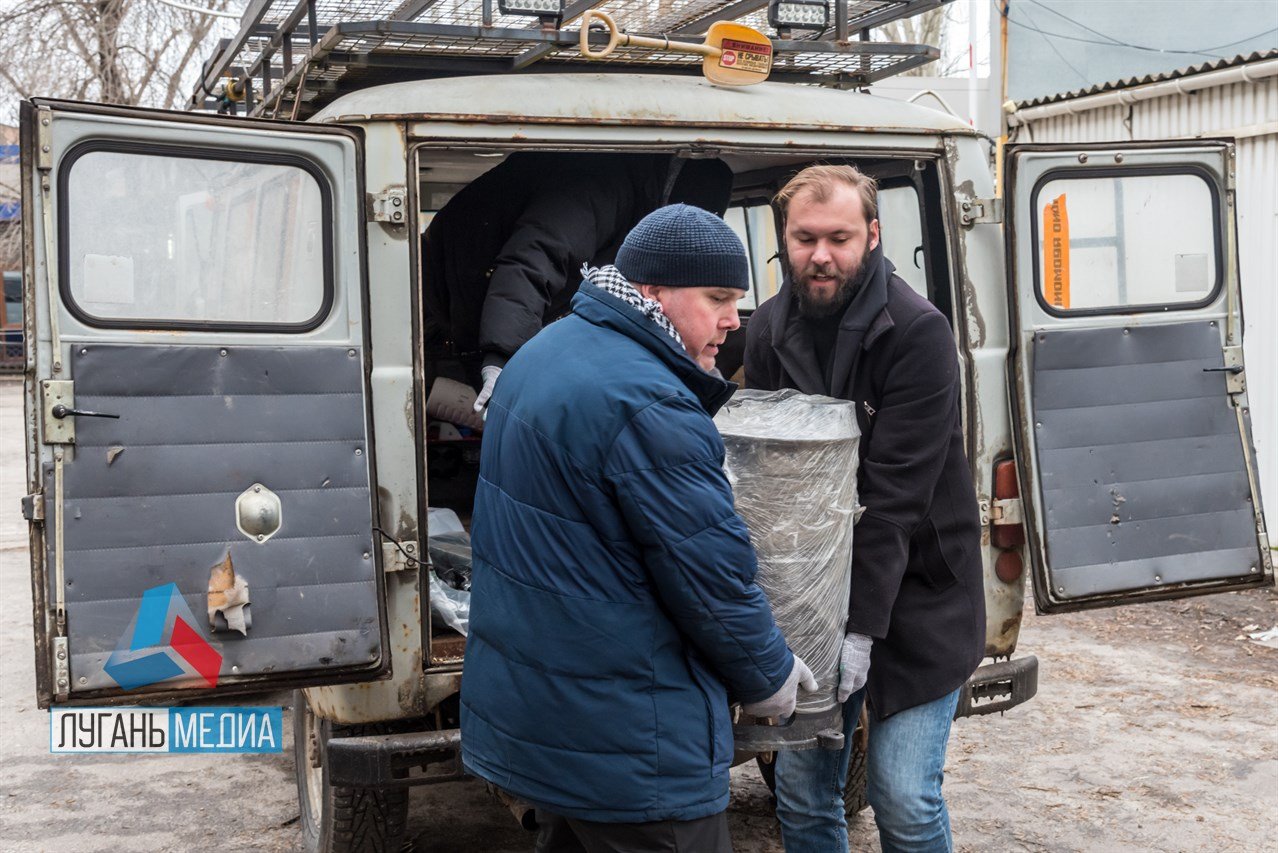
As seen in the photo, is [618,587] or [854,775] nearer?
[618,587]

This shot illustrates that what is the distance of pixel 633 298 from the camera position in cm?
238

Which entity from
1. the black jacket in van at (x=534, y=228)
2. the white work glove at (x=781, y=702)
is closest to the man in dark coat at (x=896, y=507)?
the white work glove at (x=781, y=702)

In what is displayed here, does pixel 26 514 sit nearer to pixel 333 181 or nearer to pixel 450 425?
pixel 333 181

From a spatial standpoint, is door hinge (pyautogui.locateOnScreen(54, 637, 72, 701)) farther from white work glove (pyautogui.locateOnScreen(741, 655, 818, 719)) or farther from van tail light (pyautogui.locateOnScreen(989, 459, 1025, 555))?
van tail light (pyautogui.locateOnScreen(989, 459, 1025, 555))

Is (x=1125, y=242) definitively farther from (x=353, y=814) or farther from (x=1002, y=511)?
(x=353, y=814)

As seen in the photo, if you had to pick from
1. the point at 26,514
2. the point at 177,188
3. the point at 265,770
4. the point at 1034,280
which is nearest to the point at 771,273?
the point at 1034,280

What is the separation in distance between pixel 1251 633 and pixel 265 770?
4.76 m

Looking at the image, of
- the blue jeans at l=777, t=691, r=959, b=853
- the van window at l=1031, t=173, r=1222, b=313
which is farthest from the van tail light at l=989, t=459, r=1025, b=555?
the blue jeans at l=777, t=691, r=959, b=853

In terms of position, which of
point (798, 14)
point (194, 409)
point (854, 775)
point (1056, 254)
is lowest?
point (854, 775)

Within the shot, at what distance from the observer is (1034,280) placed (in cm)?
379

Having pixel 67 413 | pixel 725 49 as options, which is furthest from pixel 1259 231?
pixel 67 413

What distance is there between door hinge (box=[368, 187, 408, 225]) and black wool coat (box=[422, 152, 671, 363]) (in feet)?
2.07

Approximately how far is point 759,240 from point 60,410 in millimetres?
3585

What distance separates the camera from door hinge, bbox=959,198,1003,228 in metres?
3.84
